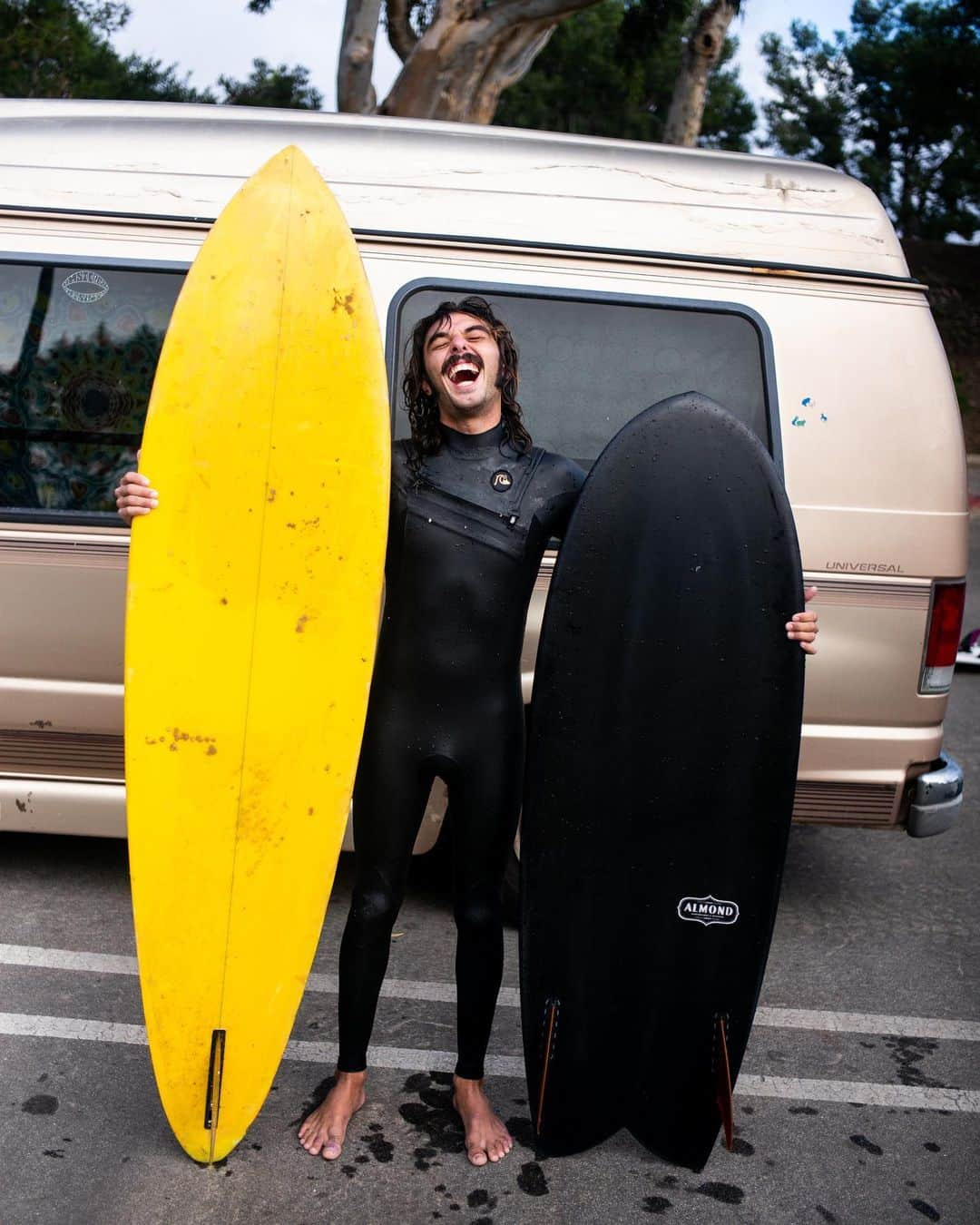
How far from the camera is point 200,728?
8.70ft

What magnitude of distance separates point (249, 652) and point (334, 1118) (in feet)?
3.37

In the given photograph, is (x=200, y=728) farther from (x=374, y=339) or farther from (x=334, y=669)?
(x=374, y=339)

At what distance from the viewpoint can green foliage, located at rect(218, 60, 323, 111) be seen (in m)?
35.1

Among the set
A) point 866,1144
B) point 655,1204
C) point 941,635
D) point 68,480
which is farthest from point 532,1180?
point 68,480

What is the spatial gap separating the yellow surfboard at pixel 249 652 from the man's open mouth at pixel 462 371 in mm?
228

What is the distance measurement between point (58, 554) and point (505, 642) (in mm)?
1585

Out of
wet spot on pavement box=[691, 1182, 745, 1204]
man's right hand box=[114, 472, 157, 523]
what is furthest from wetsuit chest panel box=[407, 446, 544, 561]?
wet spot on pavement box=[691, 1182, 745, 1204]

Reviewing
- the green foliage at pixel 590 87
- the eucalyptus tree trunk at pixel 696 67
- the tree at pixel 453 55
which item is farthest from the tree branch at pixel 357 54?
the green foliage at pixel 590 87

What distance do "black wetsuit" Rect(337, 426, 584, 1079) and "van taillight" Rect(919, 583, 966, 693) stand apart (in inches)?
59.3

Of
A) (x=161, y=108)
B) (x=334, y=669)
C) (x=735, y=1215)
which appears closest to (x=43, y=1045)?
(x=334, y=669)

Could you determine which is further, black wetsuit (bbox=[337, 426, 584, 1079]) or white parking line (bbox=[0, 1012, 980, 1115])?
white parking line (bbox=[0, 1012, 980, 1115])

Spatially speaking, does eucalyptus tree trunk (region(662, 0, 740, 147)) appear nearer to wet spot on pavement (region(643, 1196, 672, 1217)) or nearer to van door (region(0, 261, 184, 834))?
van door (region(0, 261, 184, 834))

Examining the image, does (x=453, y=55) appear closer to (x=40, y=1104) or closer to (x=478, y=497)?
(x=478, y=497)

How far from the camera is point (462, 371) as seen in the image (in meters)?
2.55
